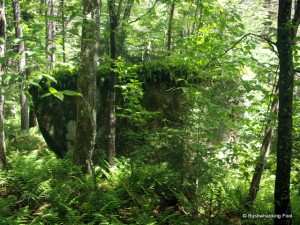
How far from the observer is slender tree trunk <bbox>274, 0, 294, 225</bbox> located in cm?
312

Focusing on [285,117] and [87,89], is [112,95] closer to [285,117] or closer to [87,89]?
[87,89]

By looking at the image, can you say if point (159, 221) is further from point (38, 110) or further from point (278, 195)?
Result: point (38, 110)

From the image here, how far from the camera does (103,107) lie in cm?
743

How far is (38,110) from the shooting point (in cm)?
842

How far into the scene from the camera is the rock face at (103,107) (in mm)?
7020

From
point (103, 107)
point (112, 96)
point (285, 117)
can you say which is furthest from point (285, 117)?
Result: point (103, 107)

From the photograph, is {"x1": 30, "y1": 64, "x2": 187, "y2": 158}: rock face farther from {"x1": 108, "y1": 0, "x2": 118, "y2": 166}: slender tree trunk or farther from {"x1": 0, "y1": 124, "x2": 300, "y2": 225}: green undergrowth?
{"x1": 0, "y1": 124, "x2": 300, "y2": 225}: green undergrowth

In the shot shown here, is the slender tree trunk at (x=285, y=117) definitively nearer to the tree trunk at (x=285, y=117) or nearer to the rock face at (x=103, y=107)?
the tree trunk at (x=285, y=117)

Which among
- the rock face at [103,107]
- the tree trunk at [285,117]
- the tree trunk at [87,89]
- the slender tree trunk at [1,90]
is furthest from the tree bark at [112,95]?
the tree trunk at [285,117]

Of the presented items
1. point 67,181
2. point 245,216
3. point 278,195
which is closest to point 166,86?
point 67,181

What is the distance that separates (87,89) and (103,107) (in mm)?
1913

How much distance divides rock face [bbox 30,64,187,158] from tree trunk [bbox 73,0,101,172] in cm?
94

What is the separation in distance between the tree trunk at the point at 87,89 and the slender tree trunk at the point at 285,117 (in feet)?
11.4

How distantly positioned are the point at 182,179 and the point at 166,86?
3.12 meters
